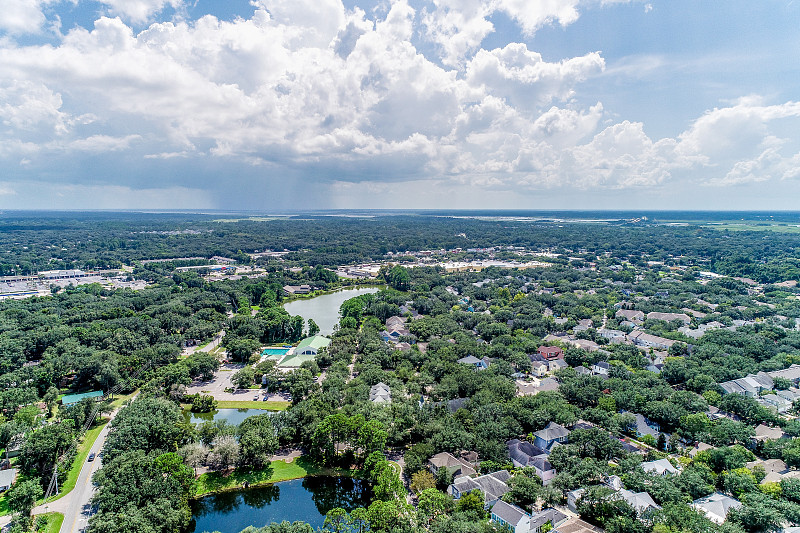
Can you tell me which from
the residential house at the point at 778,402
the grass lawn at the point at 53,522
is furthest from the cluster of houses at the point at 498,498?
the residential house at the point at 778,402

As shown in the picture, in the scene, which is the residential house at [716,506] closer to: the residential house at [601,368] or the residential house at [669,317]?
the residential house at [601,368]

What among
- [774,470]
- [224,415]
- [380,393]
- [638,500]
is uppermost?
[380,393]

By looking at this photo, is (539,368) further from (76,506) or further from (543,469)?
(76,506)

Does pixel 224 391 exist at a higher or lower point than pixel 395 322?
lower

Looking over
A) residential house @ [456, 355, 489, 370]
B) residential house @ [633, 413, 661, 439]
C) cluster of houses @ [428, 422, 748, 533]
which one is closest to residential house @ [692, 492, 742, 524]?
cluster of houses @ [428, 422, 748, 533]

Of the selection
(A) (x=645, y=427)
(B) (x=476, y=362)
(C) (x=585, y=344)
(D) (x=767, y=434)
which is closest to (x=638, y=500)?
(A) (x=645, y=427)

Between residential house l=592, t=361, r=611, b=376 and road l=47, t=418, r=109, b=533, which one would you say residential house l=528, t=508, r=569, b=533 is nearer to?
residential house l=592, t=361, r=611, b=376
